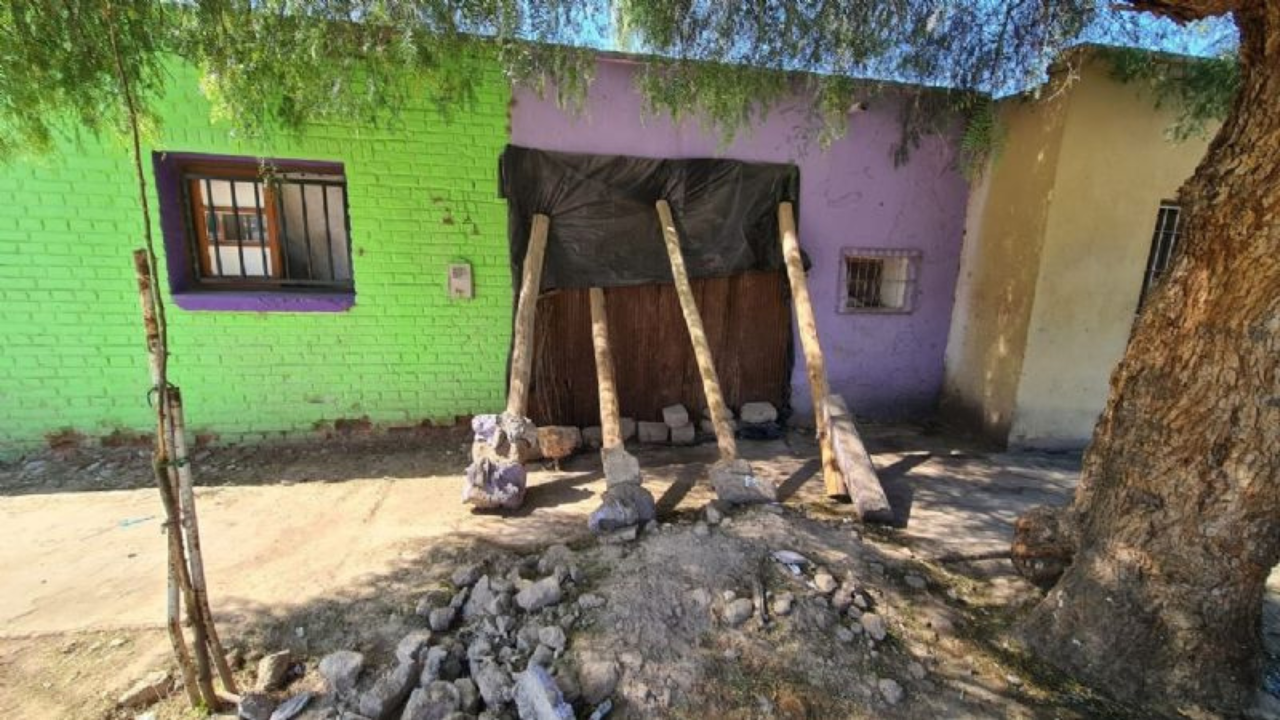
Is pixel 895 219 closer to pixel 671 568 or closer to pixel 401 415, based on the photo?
pixel 671 568

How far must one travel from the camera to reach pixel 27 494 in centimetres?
380

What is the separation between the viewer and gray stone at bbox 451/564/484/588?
8.79 ft

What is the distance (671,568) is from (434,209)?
328 cm

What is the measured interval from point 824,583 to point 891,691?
1.75 feet

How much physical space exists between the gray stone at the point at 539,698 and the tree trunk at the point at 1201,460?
2.03 metres

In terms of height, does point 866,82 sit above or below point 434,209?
above

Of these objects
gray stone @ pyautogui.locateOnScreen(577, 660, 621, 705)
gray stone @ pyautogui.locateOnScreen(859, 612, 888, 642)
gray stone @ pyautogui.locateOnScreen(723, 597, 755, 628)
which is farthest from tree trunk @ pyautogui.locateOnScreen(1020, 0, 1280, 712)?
gray stone @ pyautogui.locateOnScreen(577, 660, 621, 705)

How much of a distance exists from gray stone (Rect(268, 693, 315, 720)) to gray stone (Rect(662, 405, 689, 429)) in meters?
3.34

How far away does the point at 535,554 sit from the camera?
302cm

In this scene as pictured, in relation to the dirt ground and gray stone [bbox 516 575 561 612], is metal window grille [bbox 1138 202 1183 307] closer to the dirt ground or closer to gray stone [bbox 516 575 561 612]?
the dirt ground

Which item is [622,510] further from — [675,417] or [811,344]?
[811,344]

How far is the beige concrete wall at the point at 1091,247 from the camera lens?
4469 mm

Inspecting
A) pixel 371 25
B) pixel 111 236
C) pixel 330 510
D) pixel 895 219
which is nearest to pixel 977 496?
pixel 895 219

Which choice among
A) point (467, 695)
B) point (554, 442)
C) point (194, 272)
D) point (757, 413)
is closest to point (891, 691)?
point (467, 695)
